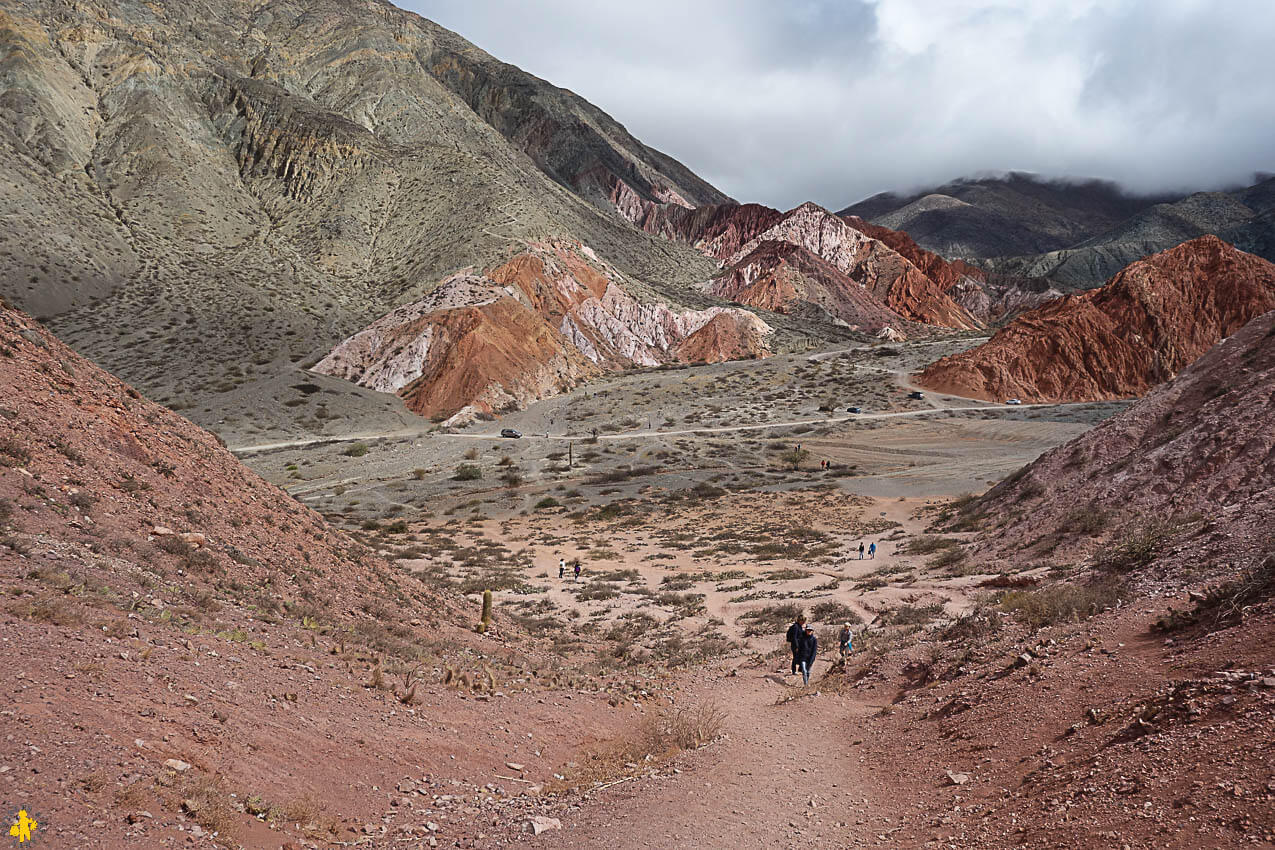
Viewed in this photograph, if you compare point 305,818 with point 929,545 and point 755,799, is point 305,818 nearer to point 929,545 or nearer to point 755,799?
point 755,799

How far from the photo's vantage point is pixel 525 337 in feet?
286

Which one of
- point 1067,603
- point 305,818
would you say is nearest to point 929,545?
point 1067,603

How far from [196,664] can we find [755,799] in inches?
258

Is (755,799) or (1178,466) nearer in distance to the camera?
(755,799)

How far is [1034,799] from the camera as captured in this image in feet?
21.1

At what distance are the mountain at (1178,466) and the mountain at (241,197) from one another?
64.2m

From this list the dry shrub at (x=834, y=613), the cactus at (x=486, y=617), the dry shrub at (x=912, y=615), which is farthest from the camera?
the dry shrub at (x=834, y=613)

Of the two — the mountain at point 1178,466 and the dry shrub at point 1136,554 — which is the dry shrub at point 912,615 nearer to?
the dry shrub at point 1136,554

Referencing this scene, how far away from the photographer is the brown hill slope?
5.49 meters

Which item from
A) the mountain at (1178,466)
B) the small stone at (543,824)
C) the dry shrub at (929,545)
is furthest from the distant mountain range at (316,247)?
the small stone at (543,824)

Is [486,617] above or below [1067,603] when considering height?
below

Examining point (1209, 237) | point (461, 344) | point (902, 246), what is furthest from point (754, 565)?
point (902, 246)

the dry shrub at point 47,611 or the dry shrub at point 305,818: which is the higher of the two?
the dry shrub at point 47,611

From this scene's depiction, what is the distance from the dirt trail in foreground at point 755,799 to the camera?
6.84 metres
